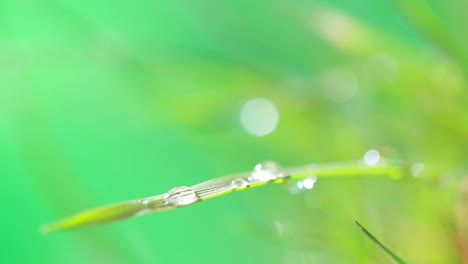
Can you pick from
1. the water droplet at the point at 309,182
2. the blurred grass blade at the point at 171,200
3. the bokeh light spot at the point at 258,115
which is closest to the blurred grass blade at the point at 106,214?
the blurred grass blade at the point at 171,200

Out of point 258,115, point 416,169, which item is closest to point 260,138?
point 258,115

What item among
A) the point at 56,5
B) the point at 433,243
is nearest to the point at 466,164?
the point at 433,243

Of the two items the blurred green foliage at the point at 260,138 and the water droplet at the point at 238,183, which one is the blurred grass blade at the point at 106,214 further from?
the blurred green foliage at the point at 260,138

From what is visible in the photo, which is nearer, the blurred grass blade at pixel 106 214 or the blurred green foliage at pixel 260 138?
the blurred grass blade at pixel 106 214

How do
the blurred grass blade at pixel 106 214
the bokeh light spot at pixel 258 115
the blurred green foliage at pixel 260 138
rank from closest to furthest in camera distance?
the blurred grass blade at pixel 106 214, the blurred green foliage at pixel 260 138, the bokeh light spot at pixel 258 115

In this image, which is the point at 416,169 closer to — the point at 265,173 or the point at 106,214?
the point at 265,173

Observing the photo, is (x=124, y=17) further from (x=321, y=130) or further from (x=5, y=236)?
(x=321, y=130)

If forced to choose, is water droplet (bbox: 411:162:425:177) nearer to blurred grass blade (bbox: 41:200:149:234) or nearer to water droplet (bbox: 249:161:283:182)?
water droplet (bbox: 249:161:283:182)

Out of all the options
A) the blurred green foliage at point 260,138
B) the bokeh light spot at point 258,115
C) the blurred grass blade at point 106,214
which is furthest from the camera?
the bokeh light spot at point 258,115
